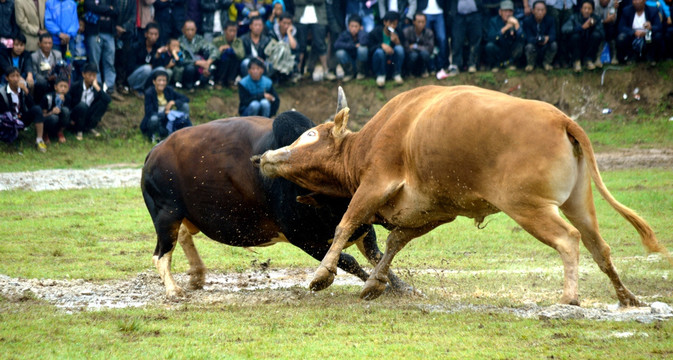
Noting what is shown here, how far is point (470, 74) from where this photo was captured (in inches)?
762

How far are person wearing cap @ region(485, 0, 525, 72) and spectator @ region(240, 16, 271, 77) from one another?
4.66m

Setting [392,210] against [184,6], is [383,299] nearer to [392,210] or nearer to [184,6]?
[392,210]

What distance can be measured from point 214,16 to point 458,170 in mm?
12855

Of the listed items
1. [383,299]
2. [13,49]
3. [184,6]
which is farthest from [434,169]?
[184,6]

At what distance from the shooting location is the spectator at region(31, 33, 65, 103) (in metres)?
15.8

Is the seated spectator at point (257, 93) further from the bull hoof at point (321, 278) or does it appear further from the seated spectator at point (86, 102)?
the bull hoof at point (321, 278)

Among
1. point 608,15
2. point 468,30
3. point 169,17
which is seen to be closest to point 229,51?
point 169,17

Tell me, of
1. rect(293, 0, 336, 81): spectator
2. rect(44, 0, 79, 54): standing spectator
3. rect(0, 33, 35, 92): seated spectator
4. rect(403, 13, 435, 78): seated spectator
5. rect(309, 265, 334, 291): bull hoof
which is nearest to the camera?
rect(309, 265, 334, 291): bull hoof

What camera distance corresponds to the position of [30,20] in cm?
1597

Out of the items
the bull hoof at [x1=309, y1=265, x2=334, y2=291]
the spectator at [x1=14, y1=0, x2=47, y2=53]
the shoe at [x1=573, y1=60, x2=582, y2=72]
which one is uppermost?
the spectator at [x1=14, y1=0, x2=47, y2=53]

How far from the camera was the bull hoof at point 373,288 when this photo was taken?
7566 millimetres

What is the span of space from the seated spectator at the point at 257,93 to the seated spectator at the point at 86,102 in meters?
2.52

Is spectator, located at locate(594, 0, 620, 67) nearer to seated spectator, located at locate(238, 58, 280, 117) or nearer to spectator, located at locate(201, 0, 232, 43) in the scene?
seated spectator, located at locate(238, 58, 280, 117)

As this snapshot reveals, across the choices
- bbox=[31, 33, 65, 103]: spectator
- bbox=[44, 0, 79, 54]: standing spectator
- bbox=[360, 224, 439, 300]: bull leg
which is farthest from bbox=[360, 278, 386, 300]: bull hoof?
bbox=[44, 0, 79, 54]: standing spectator
